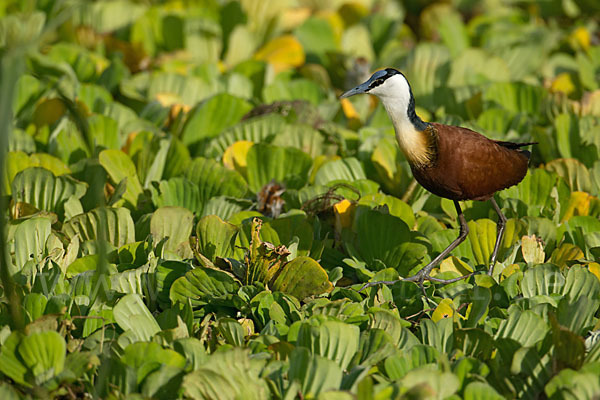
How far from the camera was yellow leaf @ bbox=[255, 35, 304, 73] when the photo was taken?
5.30 metres

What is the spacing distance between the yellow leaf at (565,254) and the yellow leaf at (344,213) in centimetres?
84

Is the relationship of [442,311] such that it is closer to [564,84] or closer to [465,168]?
[465,168]

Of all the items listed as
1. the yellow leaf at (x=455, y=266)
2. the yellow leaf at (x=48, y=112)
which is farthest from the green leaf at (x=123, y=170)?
the yellow leaf at (x=455, y=266)

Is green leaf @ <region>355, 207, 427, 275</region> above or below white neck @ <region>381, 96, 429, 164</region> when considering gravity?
below

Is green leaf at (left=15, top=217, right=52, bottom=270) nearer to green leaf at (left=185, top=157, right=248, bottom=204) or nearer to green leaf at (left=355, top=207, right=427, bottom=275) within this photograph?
green leaf at (left=185, top=157, right=248, bottom=204)

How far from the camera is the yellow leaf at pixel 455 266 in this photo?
3.08 meters

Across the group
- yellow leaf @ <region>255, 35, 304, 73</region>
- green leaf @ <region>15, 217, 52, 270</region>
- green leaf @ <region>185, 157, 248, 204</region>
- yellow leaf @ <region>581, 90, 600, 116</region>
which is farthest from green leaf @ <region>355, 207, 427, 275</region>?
yellow leaf @ <region>255, 35, 304, 73</region>

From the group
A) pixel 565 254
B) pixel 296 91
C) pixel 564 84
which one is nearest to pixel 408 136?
pixel 565 254

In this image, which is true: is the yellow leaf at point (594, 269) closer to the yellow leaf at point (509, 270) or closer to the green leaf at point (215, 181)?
the yellow leaf at point (509, 270)

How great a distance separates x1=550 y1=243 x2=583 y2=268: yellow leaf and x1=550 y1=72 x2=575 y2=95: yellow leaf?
6.37 feet

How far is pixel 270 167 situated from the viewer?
3.71m

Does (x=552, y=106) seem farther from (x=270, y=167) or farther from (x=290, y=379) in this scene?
(x=290, y=379)

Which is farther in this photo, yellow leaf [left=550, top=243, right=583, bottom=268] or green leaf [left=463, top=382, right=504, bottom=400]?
yellow leaf [left=550, top=243, right=583, bottom=268]

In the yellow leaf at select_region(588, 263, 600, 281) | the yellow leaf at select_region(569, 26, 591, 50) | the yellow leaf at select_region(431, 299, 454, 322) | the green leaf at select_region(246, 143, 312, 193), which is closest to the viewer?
the yellow leaf at select_region(431, 299, 454, 322)
